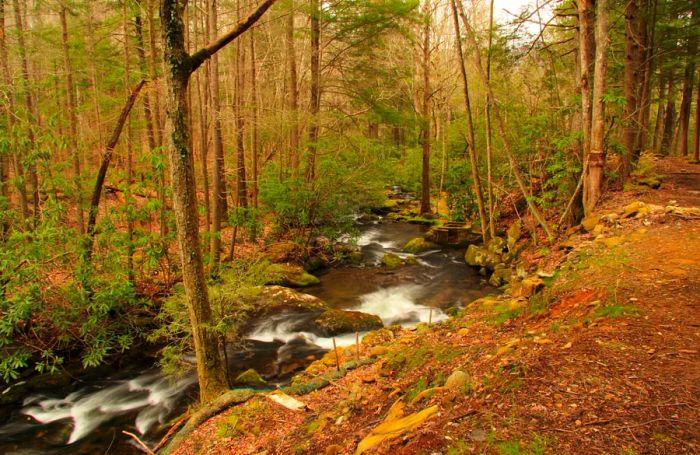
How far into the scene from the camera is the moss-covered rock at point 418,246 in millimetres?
15055

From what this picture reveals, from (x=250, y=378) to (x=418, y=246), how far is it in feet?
31.3

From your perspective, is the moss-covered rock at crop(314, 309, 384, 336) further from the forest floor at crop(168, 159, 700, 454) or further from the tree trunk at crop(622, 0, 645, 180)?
the tree trunk at crop(622, 0, 645, 180)

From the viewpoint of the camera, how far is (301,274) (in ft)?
39.9

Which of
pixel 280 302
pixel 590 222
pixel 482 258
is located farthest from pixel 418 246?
pixel 590 222

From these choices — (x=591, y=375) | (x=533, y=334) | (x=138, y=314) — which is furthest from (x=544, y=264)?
(x=138, y=314)

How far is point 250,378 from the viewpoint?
22.3 feet

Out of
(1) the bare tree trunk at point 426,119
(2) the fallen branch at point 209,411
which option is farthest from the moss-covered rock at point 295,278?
(1) the bare tree trunk at point 426,119

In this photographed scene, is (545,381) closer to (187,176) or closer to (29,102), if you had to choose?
(187,176)

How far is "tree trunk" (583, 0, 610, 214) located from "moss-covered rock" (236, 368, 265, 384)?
287 inches

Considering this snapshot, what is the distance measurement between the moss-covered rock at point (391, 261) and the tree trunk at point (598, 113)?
6.39 metres

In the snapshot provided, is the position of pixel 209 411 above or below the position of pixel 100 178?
below

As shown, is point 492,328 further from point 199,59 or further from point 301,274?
point 301,274

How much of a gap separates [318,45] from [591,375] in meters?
13.7

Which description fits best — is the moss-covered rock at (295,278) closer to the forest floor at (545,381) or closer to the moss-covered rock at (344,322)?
the moss-covered rock at (344,322)
